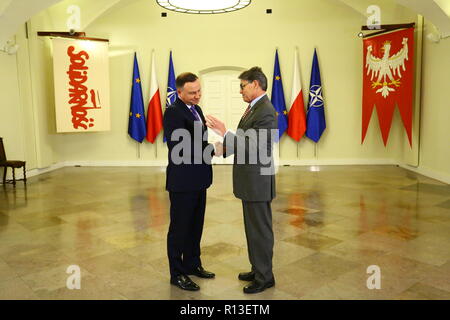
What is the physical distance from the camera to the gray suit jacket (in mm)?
2885

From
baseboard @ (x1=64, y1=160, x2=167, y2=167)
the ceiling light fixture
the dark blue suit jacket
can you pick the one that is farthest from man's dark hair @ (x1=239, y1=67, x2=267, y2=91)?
baseboard @ (x1=64, y1=160, x2=167, y2=167)

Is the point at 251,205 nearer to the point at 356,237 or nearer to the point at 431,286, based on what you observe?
the point at 431,286

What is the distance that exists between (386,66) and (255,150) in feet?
23.3

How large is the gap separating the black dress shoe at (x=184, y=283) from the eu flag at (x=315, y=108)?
24.7 ft

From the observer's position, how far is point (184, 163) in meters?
3.03

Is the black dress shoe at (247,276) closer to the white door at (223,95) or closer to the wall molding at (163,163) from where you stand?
the wall molding at (163,163)

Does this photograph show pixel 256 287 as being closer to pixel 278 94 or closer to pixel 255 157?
pixel 255 157

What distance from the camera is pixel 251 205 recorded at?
9.77ft

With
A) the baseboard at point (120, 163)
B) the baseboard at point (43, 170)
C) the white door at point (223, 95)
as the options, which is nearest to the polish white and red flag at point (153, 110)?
the baseboard at point (120, 163)

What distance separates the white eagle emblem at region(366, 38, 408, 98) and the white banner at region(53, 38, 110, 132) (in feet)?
→ 19.9

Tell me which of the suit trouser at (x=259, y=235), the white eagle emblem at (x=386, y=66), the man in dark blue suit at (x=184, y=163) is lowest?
the suit trouser at (x=259, y=235)

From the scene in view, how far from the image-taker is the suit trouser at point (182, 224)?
3096mm

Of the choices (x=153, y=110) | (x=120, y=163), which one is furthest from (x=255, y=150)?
(x=120, y=163)

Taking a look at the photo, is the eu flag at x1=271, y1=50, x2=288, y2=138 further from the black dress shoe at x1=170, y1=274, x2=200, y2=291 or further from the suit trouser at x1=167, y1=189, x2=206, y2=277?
the black dress shoe at x1=170, y1=274, x2=200, y2=291
